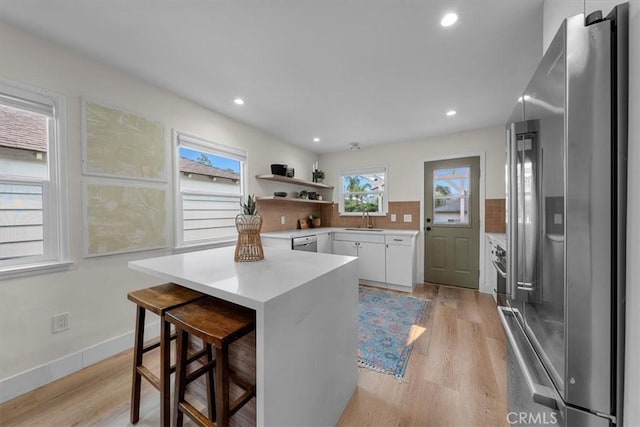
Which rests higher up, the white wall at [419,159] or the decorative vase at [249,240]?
the white wall at [419,159]

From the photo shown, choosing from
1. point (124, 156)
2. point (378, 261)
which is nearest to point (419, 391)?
point (378, 261)

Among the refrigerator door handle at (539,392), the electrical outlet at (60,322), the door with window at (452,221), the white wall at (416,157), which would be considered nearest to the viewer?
the refrigerator door handle at (539,392)

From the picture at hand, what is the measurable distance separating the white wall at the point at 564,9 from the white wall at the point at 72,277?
2962mm

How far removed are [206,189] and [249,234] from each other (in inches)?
68.3

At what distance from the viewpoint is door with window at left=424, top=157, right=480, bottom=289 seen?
371 centimetres

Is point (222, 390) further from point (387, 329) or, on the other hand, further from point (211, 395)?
point (387, 329)

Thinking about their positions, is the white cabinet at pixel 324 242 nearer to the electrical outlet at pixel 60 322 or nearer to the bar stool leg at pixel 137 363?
the bar stool leg at pixel 137 363

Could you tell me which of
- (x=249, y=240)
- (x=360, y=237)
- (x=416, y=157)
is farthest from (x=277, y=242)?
(x=416, y=157)

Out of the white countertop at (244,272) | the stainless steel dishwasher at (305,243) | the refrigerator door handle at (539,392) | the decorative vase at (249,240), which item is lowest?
the refrigerator door handle at (539,392)

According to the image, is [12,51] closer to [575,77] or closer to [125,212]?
[125,212]

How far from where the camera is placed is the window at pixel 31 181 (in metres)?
1.60

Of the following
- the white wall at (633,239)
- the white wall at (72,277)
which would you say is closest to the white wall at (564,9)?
the white wall at (633,239)

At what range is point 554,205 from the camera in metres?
0.71

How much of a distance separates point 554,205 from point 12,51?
10.1 ft
